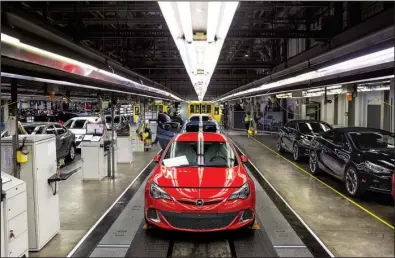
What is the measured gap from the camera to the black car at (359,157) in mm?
6160

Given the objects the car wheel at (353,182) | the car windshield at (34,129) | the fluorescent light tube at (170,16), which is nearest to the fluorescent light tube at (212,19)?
the fluorescent light tube at (170,16)

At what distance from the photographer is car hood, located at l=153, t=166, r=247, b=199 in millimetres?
4398

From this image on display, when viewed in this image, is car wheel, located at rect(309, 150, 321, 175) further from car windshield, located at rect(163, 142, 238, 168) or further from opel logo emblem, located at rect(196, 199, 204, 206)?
opel logo emblem, located at rect(196, 199, 204, 206)

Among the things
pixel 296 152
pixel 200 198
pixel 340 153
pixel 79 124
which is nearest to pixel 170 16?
pixel 200 198

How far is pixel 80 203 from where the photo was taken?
20.5 ft

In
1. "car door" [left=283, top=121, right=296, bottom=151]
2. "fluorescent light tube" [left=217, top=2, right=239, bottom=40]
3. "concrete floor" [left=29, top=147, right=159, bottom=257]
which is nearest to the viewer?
"fluorescent light tube" [left=217, top=2, right=239, bottom=40]

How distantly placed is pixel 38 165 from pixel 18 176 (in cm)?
25

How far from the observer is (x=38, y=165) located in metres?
4.23

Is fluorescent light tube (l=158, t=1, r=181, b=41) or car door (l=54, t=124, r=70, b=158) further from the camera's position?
car door (l=54, t=124, r=70, b=158)

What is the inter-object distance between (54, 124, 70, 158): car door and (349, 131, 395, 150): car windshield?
7936mm

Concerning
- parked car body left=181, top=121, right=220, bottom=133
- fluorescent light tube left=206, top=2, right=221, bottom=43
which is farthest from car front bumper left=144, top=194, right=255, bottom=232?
parked car body left=181, top=121, right=220, bottom=133

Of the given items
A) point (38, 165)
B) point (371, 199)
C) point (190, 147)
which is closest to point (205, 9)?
point (38, 165)

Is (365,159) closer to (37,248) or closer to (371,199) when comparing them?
(371,199)

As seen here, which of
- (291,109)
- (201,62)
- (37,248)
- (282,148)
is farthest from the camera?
(291,109)
